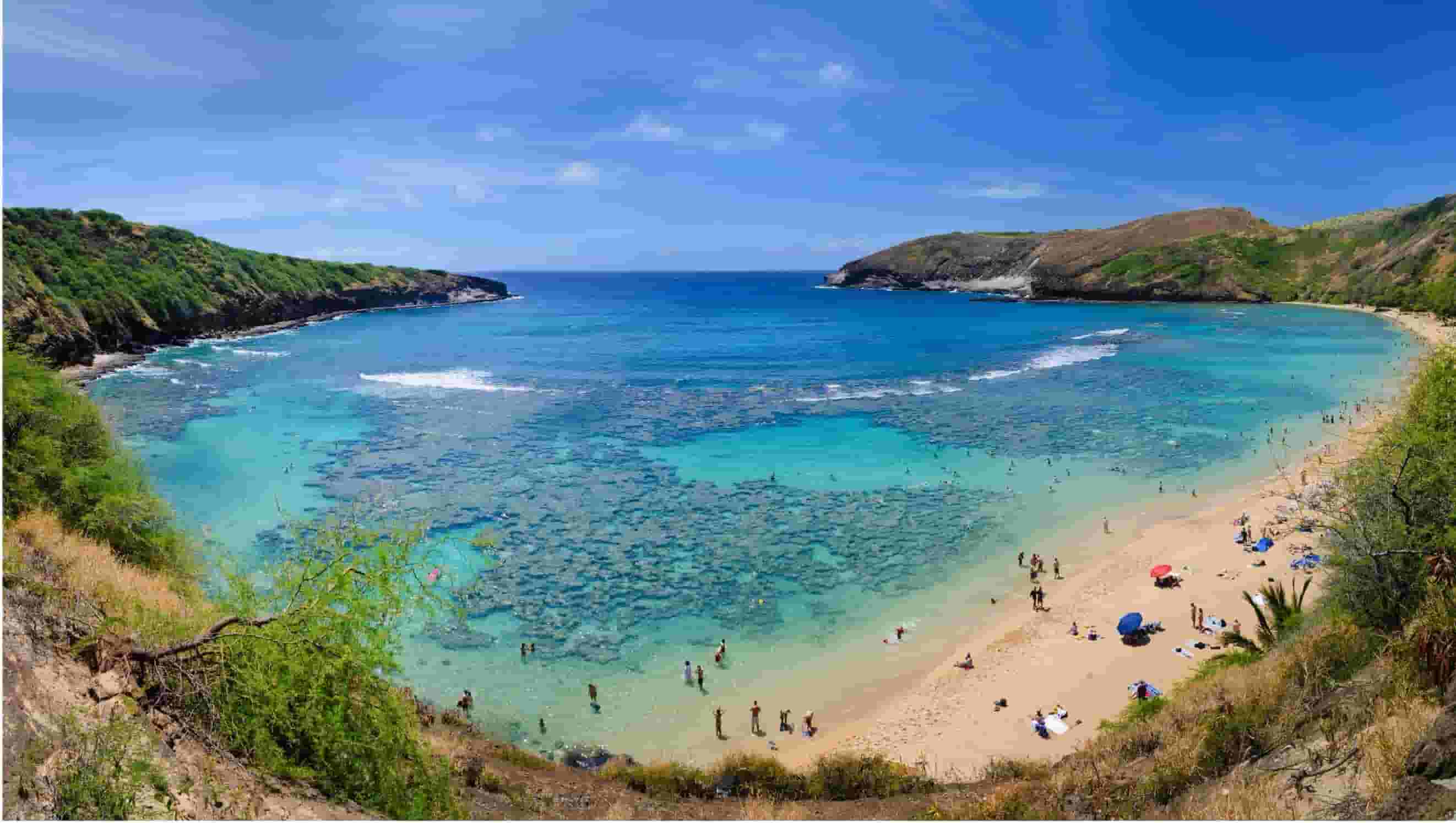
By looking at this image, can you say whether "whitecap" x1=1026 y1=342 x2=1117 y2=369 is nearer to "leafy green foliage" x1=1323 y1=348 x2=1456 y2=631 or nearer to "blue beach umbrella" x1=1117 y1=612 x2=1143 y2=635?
"blue beach umbrella" x1=1117 y1=612 x2=1143 y2=635

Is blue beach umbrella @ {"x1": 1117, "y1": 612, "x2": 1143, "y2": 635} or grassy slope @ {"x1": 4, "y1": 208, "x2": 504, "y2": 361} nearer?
blue beach umbrella @ {"x1": 1117, "y1": 612, "x2": 1143, "y2": 635}

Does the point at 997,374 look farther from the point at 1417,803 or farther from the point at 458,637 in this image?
the point at 1417,803

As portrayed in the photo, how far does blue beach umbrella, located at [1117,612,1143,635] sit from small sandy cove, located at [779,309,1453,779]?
0.39 m

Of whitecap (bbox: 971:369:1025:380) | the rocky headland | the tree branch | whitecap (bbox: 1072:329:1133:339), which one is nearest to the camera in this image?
the tree branch

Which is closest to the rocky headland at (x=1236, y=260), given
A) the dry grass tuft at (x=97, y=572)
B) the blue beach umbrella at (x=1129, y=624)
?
the blue beach umbrella at (x=1129, y=624)

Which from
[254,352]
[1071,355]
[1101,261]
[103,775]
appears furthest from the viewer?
[1101,261]

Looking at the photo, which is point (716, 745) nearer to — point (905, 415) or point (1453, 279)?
point (905, 415)

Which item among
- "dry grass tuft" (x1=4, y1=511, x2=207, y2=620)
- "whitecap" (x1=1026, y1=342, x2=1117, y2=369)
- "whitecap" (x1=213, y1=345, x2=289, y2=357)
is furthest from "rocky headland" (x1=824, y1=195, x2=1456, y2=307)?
"whitecap" (x1=213, y1=345, x2=289, y2=357)

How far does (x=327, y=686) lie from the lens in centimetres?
995

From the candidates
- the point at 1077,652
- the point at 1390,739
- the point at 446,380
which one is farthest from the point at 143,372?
the point at 1390,739

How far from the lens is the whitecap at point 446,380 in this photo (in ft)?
209

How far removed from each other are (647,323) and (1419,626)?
121 m

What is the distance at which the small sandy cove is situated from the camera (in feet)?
62.0

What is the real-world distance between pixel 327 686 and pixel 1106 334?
106 meters
